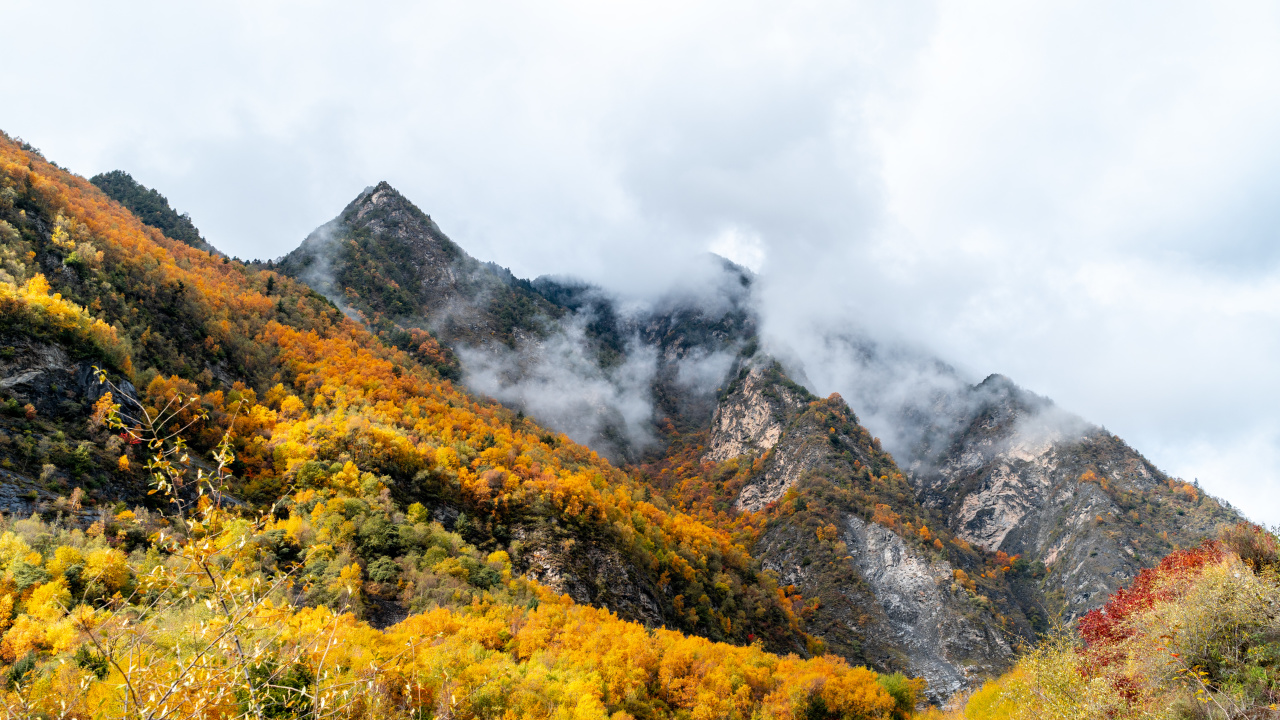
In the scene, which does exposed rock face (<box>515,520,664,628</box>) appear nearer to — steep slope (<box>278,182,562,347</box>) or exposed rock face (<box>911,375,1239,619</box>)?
exposed rock face (<box>911,375,1239,619</box>)

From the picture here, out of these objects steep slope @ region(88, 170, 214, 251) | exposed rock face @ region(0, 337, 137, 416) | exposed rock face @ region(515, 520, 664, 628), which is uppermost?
steep slope @ region(88, 170, 214, 251)

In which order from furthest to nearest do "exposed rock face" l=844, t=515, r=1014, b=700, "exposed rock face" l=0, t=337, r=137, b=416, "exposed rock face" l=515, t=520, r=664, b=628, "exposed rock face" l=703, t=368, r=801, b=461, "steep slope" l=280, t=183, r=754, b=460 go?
"exposed rock face" l=703, t=368, r=801, b=461 → "steep slope" l=280, t=183, r=754, b=460 → "exposed rock face" l=844, t=515, r=1014, b=700 → "exposed rock face" l=515, t=520, r=664, b=628 → "exposed rock face" l=0, t=337, r=137, b=416

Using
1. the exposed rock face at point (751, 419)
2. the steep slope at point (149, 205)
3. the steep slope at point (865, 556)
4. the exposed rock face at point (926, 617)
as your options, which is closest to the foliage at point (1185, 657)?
the exposed rock face at point (926, 617)

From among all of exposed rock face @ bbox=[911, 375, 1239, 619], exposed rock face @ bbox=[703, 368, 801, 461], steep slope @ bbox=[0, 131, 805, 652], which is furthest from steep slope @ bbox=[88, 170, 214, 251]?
exposed rock face @ bbox=[911, 375, 1239, 619]

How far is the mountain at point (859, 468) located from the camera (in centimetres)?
7812

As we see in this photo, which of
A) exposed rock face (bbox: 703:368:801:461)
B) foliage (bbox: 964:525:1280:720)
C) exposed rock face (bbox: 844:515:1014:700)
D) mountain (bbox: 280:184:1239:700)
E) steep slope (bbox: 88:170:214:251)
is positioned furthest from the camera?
exposed rock face (bbox: 703:368:801:461)

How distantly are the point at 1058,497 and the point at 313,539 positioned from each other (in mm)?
130633

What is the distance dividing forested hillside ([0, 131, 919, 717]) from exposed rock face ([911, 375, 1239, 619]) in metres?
58.0

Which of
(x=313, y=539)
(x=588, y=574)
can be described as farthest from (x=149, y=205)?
(x=588, y=574)

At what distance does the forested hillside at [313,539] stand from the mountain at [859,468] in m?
20.5

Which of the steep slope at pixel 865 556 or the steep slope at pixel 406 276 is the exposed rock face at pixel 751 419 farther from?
the steep slope at pixel 406 276

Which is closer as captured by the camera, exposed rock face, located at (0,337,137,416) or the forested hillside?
the forested hillside

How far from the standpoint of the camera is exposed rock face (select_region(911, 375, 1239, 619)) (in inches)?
3403

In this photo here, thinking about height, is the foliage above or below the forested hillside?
above
